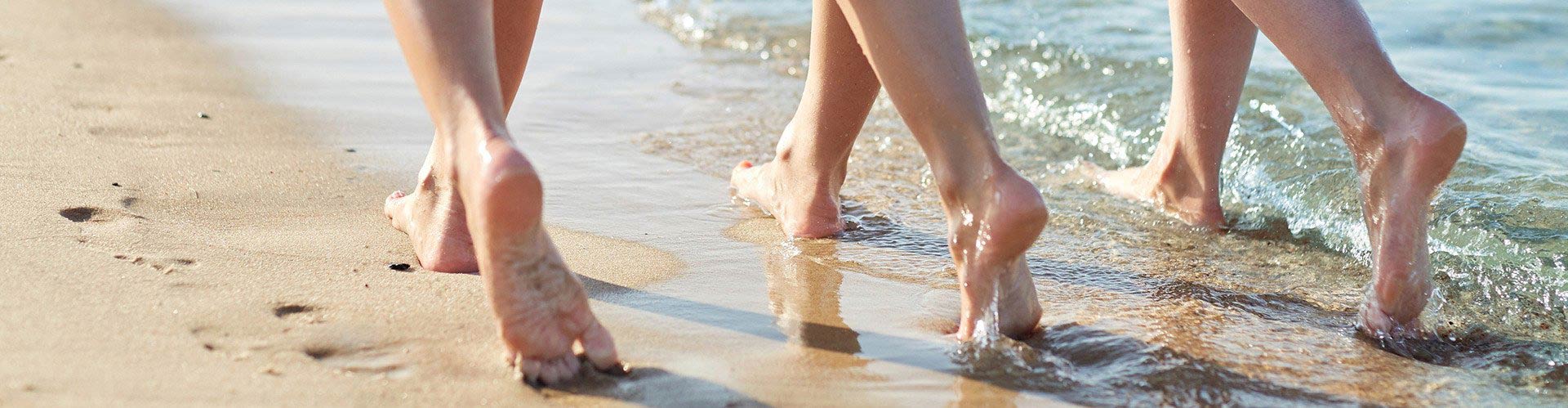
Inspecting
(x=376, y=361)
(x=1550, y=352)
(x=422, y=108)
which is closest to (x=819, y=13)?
(x=376, y=361)

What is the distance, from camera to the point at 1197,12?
263 centimetres

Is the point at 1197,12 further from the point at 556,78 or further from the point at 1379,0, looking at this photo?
the point at 1379,0

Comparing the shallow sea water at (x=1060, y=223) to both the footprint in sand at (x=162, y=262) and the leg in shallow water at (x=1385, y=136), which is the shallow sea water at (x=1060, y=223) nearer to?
the leg in shallow water at (x=1385, y=136)

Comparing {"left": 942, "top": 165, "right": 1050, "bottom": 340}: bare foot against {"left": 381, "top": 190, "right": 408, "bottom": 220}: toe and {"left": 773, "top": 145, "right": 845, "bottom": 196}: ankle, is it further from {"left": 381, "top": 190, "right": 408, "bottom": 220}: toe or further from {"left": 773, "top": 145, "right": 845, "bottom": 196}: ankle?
{"left": 381, "top": 190, "right": 408, "bottom": 220}: toe

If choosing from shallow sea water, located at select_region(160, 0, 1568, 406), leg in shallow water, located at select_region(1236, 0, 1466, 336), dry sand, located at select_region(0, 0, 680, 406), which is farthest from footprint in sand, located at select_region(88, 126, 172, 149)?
leg in shallow water, located at select_region(1236, 0, 1466, 336)

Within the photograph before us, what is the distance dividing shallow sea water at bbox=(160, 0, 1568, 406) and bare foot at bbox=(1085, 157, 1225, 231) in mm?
49

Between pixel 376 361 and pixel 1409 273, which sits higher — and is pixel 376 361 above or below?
below

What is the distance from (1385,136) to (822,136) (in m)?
0.96

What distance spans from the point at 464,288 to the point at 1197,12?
149cm

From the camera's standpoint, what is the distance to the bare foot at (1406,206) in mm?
1970

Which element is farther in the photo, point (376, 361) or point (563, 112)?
point (563, 112)

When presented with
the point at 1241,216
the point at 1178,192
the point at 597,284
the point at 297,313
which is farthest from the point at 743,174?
the point at 297,313

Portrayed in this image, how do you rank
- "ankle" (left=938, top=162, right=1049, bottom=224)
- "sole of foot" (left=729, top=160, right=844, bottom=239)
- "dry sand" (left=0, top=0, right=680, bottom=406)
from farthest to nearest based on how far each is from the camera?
"sole of foot" (left=729, top=160, right=844, bottom=239)
"ankle" (left=938, top=162, right=1049, bottom=224)
"dry sand" (left=0, top=0, right=680, bottom=406)

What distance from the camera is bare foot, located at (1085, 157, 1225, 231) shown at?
2.74 meters
